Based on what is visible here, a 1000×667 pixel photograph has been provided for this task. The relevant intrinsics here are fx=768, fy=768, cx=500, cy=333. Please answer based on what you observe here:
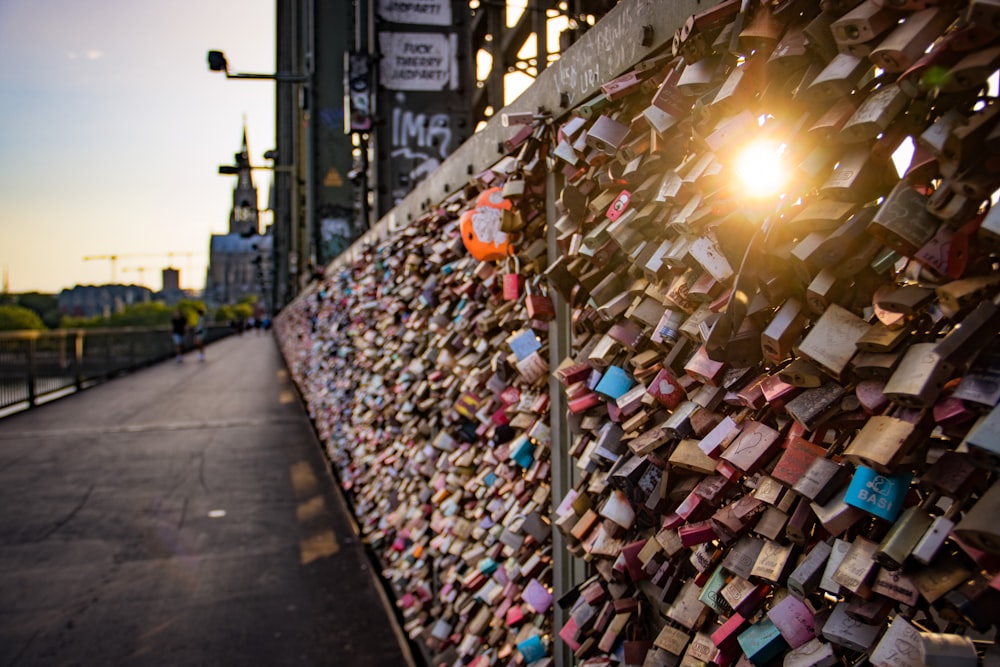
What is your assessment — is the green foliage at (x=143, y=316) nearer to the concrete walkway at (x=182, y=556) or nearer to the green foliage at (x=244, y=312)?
the green foliage at (x=244, y=312)

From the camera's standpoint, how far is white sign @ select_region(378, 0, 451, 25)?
33.8 ft

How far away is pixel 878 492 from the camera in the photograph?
1.00 meters

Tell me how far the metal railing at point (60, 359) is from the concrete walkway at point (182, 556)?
3.73 metres

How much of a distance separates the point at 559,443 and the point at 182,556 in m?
3.99

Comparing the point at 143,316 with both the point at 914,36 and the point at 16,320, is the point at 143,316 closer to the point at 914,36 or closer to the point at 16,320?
the point at 16,320

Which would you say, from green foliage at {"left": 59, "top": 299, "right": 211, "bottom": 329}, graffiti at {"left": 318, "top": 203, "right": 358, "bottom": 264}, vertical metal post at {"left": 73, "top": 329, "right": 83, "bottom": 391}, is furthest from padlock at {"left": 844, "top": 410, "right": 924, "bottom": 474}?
green foliage at {"left": 59, "top": 299, "right": 211, "bottom": 329}

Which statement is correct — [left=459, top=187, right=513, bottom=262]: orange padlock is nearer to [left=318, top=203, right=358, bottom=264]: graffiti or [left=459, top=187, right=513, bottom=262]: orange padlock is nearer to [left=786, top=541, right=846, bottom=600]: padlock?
[left=786, top=541, right=846, bottom=600]: padlock

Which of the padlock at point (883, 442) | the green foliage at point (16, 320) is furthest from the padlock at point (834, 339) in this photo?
the green foliage at point (16, 320)

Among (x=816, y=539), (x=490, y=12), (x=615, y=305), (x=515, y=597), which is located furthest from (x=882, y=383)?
(x=490, y=12)

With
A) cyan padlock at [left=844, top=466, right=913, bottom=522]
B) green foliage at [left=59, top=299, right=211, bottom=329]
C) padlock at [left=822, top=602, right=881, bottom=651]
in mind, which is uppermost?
green foliage at [left=59, top=299, right=211, bottom=329]

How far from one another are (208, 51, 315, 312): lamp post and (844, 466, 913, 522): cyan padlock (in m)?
15.9

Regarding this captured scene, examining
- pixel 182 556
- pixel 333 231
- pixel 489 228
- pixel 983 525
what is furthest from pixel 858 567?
pixel 333 231

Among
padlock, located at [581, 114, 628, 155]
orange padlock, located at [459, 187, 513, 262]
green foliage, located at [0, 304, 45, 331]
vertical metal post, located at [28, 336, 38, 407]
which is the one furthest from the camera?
green foliage, located at [0, 304, 45, 331]

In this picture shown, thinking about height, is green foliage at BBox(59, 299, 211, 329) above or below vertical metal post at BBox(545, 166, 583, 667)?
above
